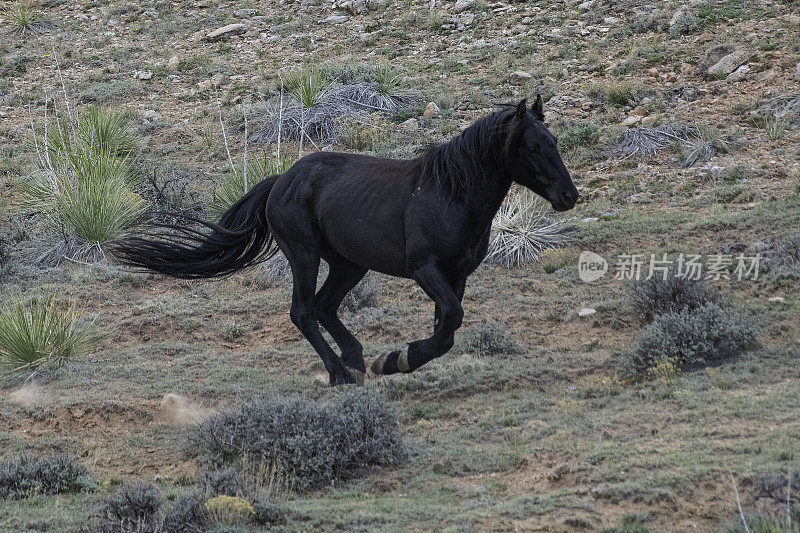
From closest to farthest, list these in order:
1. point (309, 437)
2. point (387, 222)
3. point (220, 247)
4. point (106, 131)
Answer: point (309, 437) → point (387, 222) → point (220, 247) → point (106, 131)

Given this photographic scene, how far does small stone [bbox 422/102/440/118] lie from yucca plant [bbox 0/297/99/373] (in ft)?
27.5

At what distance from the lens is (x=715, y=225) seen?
10.2 meters

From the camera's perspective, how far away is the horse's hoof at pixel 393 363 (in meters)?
6.58

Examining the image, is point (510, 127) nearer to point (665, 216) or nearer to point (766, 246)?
point (766, 246)

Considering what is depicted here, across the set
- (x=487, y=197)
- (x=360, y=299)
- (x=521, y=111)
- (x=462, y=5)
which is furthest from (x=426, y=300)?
(x=462, y=5)

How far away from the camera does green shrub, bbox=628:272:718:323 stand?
26.1ft

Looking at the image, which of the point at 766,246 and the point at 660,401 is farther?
the point at 766,246

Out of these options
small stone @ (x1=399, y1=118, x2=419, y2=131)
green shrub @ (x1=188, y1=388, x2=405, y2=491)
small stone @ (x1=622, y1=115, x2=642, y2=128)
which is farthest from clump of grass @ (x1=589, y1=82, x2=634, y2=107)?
green shrub @ (x1=188, y1=388, x2=405, y2=491)

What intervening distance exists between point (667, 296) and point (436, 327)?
104 inches

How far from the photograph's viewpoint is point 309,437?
555 cm

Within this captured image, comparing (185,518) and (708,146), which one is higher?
(185,518)

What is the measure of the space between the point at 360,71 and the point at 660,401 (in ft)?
40.2

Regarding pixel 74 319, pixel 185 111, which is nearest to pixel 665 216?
pixel 74 319

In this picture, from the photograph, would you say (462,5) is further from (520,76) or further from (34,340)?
(34,340)
